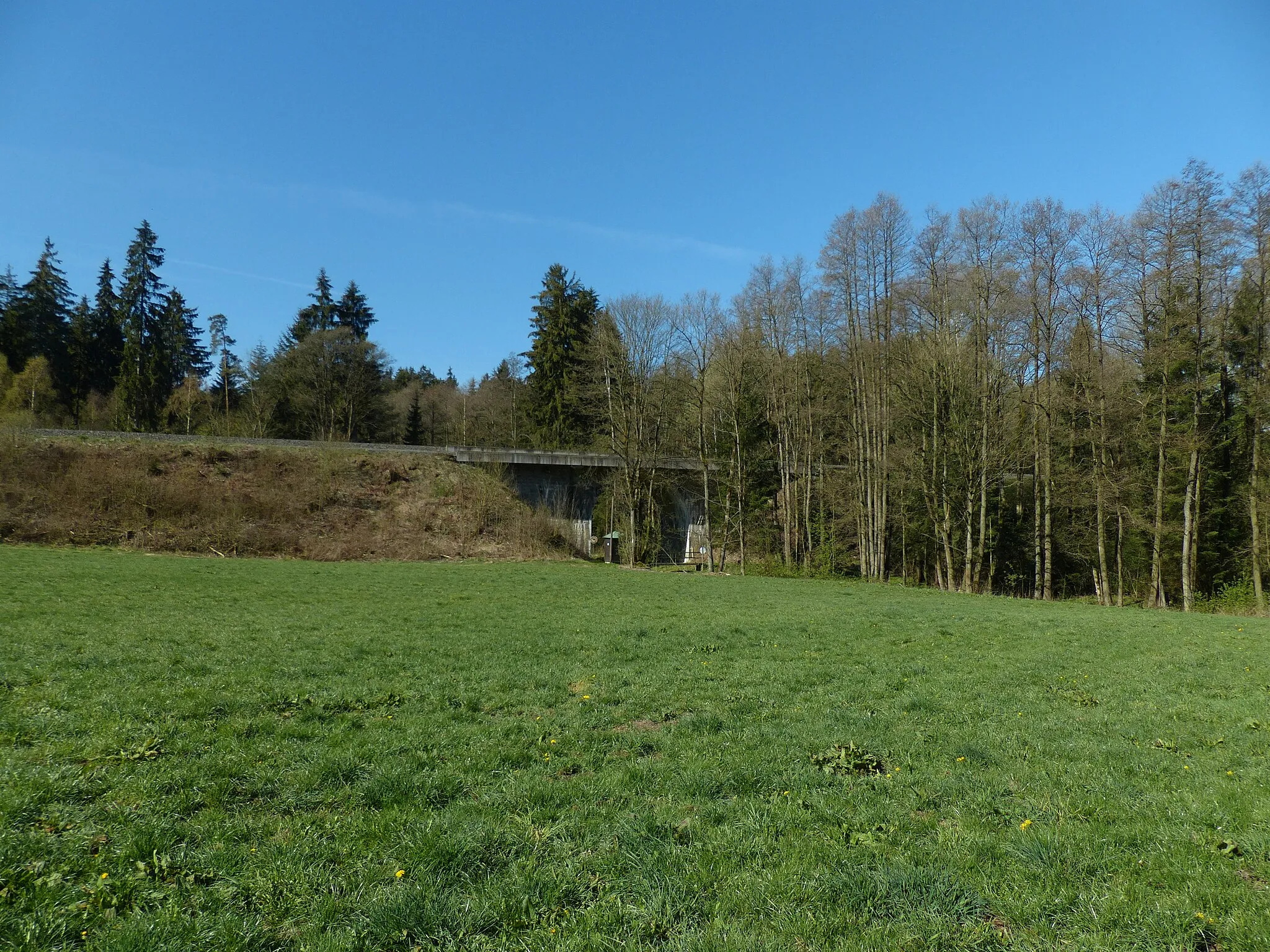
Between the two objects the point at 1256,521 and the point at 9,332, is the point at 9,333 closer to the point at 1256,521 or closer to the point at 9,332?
the point at 9,332

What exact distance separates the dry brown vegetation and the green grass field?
2472cm

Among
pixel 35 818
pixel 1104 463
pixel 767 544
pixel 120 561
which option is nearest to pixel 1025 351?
pixel 1104 463

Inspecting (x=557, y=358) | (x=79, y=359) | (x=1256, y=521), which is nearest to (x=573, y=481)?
(x=557, y=358)

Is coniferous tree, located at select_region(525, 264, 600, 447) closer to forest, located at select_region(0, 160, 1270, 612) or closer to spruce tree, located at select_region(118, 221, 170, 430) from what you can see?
forest, located at select_region(0, 160, 1270, 612)

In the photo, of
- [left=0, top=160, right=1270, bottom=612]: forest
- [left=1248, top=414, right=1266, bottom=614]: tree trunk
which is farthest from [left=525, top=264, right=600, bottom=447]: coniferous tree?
[left=1248, top=414, right=1266, bottom=614]: tree trunk

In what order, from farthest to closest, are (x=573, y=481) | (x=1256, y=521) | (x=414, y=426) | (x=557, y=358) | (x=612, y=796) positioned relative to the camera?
(x=414, y=426) < (x=557, y=358) < (x=573, y=481) < (x=1256, y=521) < (x=612, y=796)

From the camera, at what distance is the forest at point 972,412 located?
25.2m

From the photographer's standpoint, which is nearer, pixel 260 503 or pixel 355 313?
pixel 260 503

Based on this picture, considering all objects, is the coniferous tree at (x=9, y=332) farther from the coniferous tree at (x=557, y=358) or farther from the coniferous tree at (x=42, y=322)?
the coniferous tree at (x=557, y=358)

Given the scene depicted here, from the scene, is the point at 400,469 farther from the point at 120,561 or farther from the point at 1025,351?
the point at 1025,351

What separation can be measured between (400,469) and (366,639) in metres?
30.7

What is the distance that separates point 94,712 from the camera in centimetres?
633

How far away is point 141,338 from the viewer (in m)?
52.7

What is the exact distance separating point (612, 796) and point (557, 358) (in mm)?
50570
